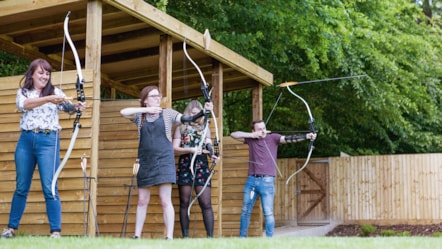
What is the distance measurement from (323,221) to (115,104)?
363 inches

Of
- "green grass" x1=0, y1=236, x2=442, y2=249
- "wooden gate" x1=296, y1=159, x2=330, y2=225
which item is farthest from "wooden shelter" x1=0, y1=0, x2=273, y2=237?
"wooden gate" x1=296, y1=159, x2=330, y2=225

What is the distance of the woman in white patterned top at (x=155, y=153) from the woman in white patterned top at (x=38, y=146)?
73cm

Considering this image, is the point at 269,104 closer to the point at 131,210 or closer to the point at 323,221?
the point at 323,221

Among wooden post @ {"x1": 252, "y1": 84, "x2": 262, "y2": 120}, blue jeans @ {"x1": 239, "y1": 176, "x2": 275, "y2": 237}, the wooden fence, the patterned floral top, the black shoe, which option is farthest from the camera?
the wooden fence

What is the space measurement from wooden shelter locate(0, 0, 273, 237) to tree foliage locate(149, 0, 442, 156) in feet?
6.46

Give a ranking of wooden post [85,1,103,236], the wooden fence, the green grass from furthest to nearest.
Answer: the wooden fence → wooden post [85,1,103,236] → the green grass

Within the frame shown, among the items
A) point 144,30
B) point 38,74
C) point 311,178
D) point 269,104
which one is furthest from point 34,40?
point 311,178

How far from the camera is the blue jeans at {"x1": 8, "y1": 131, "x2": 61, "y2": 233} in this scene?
5777mm

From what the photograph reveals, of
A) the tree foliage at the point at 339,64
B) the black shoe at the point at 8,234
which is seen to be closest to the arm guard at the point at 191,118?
the black shoe at the point at 8,234

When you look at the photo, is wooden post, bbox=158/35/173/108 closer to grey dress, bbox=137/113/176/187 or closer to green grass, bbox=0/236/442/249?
grey dress, bbox=137/113/176/187

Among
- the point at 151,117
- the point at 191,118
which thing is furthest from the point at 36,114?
the point at 191,118

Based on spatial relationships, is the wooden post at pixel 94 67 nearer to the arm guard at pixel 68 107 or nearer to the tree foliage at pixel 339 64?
the arm guard at pixel 68 107

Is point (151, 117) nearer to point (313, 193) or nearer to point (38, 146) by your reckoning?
point (38, 146)

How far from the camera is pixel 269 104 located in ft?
49.9
